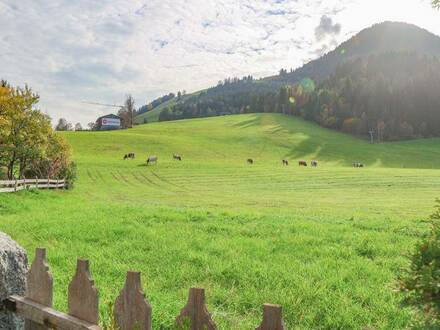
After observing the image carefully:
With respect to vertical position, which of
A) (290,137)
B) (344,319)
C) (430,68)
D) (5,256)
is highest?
(430,68)

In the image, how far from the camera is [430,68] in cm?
12344

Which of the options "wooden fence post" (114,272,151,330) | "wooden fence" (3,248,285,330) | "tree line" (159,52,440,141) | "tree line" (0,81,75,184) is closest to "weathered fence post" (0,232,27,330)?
"wooden fence" (3,248,285,330)

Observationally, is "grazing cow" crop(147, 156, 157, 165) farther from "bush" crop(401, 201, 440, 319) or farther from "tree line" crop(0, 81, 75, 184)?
"bush" crop(401, 201, 440, 319)

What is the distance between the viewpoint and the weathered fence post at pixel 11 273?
129 inches

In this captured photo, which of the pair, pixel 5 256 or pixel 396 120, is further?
pixel 396 120

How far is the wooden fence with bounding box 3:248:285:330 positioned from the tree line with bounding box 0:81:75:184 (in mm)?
29699

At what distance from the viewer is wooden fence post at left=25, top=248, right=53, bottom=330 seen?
3.38 metres

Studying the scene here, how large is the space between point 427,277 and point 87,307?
241 centimetres

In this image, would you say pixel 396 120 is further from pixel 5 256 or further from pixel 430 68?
pixel 5 256

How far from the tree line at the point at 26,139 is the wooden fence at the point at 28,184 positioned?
1.27 metres

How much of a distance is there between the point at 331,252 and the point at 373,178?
42.4 metres

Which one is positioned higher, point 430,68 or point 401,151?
point 430,68

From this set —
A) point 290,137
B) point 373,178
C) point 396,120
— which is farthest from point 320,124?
point 373,178

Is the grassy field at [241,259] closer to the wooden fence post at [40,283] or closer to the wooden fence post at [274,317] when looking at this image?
the wooden fence post at [274,317]
